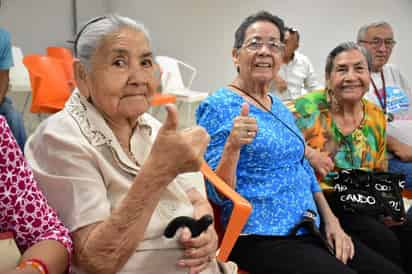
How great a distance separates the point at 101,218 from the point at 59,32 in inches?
196

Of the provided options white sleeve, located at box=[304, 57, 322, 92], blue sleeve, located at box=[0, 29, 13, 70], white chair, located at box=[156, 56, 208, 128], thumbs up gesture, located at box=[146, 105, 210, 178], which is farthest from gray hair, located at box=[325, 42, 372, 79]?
white chair, located at box=[156, 56, 208, 128]

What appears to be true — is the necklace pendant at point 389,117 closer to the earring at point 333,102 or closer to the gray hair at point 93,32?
the earring at point 333,102

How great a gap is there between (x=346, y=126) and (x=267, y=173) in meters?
0.61

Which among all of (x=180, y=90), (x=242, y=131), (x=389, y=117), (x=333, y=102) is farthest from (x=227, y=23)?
(x=242, y=131)

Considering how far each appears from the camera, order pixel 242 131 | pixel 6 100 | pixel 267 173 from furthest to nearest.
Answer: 1. pixel 6 100
2. pixel 267 173
3. pixel 242 131

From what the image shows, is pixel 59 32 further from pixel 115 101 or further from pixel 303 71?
pixel 115 101

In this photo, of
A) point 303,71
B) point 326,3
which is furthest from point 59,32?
point 326,3

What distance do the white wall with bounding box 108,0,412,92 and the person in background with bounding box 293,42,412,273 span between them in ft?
15.2

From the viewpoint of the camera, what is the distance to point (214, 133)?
1.71 m

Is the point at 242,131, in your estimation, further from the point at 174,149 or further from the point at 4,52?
the point at 4,52

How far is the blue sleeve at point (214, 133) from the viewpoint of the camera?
168cm

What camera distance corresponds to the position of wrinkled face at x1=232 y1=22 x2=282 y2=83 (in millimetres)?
1868

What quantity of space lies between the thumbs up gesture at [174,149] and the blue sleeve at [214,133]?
648 millimetres

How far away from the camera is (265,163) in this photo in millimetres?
1693
